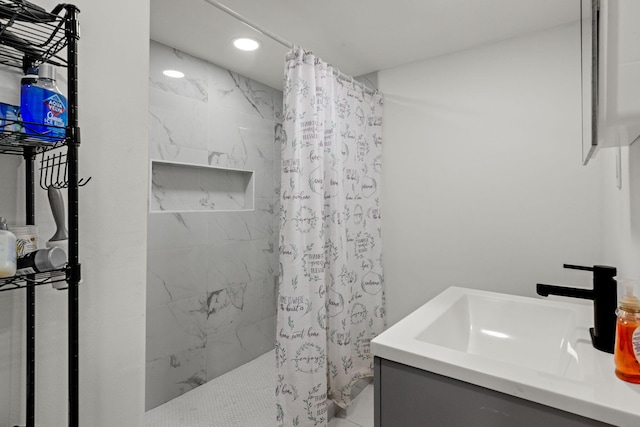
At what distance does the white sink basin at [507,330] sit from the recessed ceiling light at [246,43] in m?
1.95

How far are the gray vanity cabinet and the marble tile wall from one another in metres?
1.66

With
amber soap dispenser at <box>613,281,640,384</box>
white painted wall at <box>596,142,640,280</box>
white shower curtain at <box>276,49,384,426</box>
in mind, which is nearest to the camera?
amber soap dispenser at <box>613,281,640,384</box>

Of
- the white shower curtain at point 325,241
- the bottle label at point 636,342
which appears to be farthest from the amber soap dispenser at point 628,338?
the white shower curtain at point 325,241

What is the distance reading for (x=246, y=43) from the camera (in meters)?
2.15

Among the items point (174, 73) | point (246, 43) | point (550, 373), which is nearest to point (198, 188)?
point (174, 73)

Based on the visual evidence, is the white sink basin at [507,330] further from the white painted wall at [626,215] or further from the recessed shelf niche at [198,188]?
the recessed shelf niche at [198,188]

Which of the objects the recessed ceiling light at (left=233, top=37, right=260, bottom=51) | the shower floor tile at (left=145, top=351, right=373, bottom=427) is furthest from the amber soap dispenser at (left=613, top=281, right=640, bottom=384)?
the recessed ceiling light at (left=233, top=37, right=260, bottom=51)

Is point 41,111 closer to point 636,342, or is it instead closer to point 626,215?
point 636,342

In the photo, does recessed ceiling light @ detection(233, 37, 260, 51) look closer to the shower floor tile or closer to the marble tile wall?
the marble tile wall

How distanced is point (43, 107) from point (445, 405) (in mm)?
1245

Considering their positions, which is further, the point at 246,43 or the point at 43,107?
the point at 246,43

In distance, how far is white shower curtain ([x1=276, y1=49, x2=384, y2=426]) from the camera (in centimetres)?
171

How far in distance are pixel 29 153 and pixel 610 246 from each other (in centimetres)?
211

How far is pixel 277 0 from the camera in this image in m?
1.67
